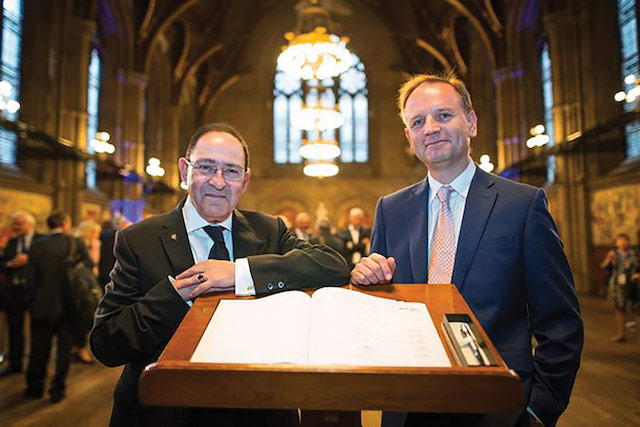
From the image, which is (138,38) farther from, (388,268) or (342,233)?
(388,268)

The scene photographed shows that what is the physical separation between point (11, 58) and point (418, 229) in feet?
37.0

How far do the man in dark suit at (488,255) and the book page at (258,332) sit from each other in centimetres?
41

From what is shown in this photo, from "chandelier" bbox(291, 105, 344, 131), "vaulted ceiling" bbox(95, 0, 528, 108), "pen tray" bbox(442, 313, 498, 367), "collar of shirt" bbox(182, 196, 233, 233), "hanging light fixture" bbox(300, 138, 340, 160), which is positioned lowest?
"pen tray" bbox(442, 313, 498, 367)

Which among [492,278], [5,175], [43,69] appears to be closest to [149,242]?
[492,278]

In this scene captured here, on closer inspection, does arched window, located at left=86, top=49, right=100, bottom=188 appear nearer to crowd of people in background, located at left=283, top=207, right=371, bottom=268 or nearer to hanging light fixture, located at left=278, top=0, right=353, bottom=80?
hanging light fixture, located at left=278, top=0, right=353, bottom=80

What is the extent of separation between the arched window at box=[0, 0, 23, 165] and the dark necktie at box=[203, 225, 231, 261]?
32.6 ft

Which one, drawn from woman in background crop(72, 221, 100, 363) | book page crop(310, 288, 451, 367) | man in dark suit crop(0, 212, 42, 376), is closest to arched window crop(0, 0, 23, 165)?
woman in background crop(72, 221, 100, 363)

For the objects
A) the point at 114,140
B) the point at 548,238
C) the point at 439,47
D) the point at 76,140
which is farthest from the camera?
the point at 439,47

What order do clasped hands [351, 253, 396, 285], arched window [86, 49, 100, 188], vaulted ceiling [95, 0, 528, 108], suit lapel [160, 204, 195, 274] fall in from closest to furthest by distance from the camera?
clasped hands [351, 253, 396, 285], suit lapel [160, 204, 195, 274], arched window [86, 49, 100, 188], vaulted ceiling [95, 0, 528, 108]

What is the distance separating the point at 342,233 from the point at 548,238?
228 inches

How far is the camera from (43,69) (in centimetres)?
1023

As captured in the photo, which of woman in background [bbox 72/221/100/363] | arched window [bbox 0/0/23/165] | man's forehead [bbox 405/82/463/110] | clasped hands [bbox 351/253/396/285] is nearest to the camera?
clasped hands [bbox 351/253/396/285]

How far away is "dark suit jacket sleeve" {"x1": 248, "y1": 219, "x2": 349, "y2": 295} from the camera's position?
135cm

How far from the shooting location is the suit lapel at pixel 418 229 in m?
1.70
